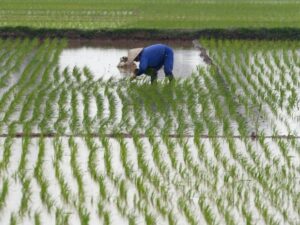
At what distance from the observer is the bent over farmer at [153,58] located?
8.42 m

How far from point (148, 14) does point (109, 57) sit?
6162 mm

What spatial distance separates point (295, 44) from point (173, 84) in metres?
4.70

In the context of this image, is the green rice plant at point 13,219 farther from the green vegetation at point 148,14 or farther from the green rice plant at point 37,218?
the green vegetation at point 148,14

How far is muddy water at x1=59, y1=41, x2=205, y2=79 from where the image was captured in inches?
381

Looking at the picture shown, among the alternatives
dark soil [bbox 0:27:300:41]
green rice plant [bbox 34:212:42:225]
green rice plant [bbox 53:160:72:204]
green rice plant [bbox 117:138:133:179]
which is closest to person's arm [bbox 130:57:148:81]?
green rice plant [bbox 117:138:133:179]

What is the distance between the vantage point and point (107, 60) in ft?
36.0

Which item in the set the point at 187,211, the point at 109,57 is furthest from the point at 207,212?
the point at 109,57

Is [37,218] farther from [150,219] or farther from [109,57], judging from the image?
[109,57]

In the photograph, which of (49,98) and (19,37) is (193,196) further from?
(19,37)

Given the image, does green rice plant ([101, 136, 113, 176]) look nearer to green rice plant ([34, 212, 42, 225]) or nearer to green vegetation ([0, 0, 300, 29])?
green rice plant ([34, 212, 42, 225])

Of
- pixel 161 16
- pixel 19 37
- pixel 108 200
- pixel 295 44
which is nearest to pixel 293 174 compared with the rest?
pixel 108 200

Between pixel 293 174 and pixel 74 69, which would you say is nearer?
pixel 293 174

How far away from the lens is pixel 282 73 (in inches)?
366

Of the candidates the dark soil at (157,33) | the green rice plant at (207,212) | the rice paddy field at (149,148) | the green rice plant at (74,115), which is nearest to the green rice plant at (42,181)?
the rice paddy field at (149,148)
